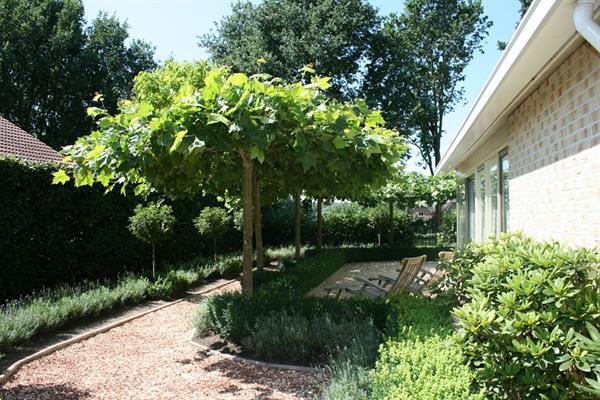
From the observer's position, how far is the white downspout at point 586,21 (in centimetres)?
260

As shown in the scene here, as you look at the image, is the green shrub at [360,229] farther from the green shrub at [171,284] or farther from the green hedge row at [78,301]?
the green shrub at [171,284]

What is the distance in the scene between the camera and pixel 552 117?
4.47 metres

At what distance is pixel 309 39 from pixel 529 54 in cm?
2073

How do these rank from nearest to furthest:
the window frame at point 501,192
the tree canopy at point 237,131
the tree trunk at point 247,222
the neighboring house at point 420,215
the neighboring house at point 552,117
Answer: the neighboring house at point 552,117
the tree canopy at point 237,131
the tree trunk at point 247,222
the window frame at point 501,192
the neighboring house at point 420,215

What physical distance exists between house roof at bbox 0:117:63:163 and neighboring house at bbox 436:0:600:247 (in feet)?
38.5

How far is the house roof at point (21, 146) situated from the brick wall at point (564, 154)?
12.0 metres

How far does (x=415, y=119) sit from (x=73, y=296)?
27254 millimetres

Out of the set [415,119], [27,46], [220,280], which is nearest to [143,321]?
[220,280]

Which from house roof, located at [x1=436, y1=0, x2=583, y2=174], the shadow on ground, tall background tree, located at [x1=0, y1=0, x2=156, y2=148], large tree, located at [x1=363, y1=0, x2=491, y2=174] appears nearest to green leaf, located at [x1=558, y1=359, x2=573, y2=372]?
house roof, located at [x1=436, y1=0, x2=583, y2=174]

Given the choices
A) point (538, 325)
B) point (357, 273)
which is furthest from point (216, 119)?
point (357, 273)

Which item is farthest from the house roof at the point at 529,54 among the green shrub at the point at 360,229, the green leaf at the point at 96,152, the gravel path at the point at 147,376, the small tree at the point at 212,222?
the green shrub at the point at 360,229

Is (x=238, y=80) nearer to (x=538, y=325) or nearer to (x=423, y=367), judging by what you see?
(x=423, y=367)

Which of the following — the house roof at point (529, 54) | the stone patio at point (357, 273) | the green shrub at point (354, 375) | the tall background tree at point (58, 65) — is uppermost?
the tall background tree at point (58, 65)

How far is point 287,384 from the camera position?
16.5 ft
